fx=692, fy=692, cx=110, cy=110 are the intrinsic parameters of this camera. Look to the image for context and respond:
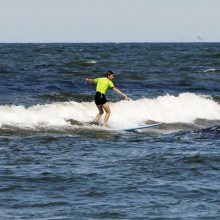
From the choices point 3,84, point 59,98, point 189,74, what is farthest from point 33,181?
point 189,74

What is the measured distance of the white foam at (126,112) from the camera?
21203 millimetres

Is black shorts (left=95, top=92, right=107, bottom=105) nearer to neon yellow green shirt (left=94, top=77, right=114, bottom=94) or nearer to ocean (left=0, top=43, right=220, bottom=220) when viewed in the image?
neon yellow green shirt (left=94, top=77, right=114, bottom=94)

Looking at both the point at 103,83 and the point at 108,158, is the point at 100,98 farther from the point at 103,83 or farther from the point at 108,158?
the point at 108,158

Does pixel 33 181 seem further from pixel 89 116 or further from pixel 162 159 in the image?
pixel 89 116

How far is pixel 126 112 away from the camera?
24547 mm

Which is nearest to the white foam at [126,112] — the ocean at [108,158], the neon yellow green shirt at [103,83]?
the ocean at [108,158]

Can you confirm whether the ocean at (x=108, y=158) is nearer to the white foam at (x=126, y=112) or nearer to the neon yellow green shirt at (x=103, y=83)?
the white foam at (x=126, y=112)

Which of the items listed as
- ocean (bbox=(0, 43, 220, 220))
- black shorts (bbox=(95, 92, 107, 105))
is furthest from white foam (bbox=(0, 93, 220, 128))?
black shorts (bbox=(95, 92, 107, 105))

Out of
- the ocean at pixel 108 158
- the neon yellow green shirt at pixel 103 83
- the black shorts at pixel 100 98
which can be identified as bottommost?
the ocean at pixel 108 158

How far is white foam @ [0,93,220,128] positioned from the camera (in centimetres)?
2120

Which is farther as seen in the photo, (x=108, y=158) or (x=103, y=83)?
(x=103, y=83)

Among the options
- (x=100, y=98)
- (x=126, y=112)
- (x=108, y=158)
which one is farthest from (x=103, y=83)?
(x=108, y=158)

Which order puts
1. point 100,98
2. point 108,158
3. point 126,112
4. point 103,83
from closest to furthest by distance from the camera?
point 108,158, point 103,83, point 100,98, point 126,112

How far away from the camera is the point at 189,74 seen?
138 ft
